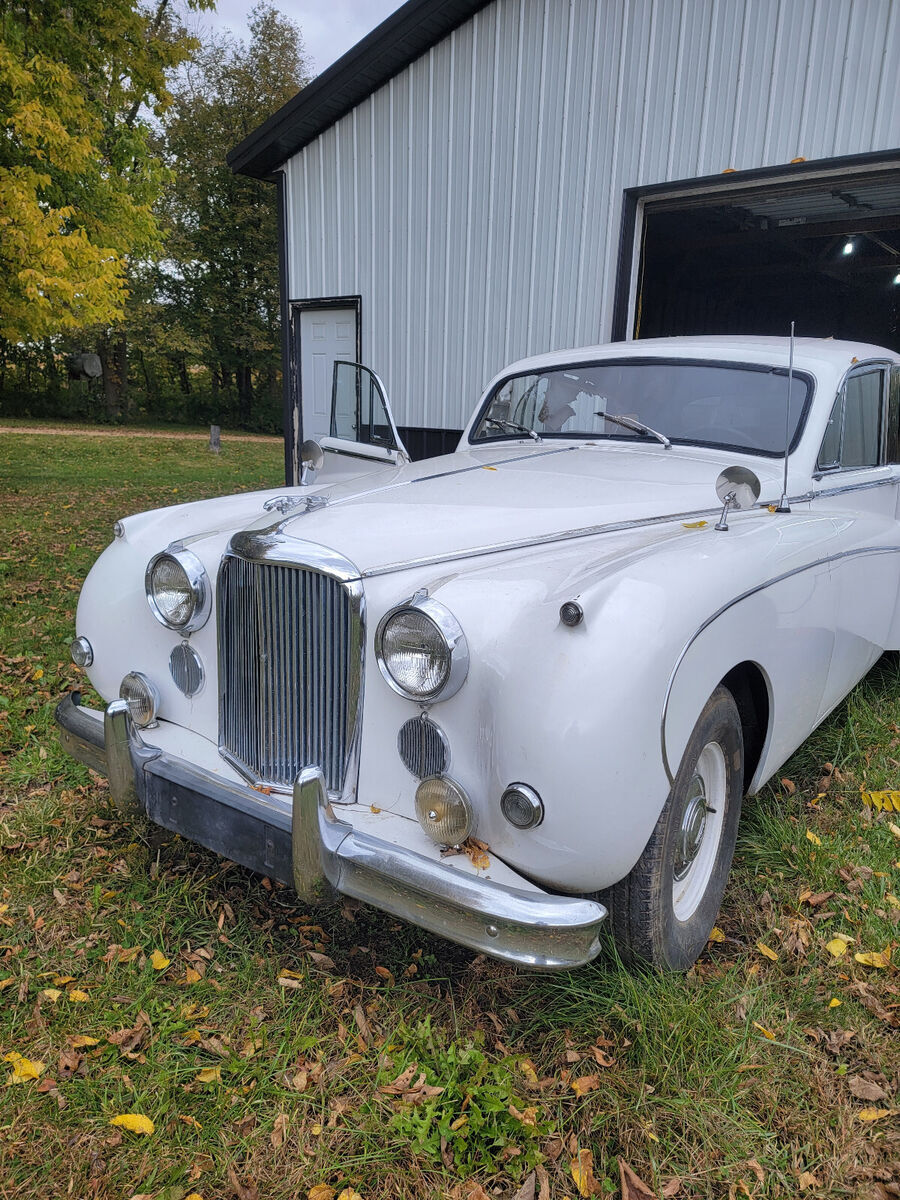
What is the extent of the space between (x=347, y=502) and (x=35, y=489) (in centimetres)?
981

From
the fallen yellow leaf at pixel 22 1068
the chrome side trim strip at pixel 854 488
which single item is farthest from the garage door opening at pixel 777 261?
the fallen yellow leaf at pixel 22 1068

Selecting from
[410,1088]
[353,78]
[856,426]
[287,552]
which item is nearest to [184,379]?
[353,78]

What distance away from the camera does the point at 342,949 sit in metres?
2.49

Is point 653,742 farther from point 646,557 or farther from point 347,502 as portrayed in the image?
point 347,502

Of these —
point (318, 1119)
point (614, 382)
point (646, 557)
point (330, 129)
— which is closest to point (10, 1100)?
point (318, 1119)

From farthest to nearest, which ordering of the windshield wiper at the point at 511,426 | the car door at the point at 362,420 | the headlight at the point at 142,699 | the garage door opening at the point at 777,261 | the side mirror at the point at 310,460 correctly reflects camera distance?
the garage door opening at the point at 777,261 → the windshield wiper at the point at 511,426 → the car door at the point at 362,420 → the side mirror at the point at 310,460 → the headlight at the point at 142,699

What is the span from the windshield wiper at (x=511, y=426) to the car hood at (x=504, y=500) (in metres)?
0.31

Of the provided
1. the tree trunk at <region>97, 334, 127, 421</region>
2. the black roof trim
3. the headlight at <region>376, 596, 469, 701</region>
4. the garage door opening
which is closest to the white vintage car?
the headlight at <region>376, 596, 469, 701</region>

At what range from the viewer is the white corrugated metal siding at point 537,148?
5.53 metres

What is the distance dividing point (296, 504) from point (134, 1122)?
5.74ft

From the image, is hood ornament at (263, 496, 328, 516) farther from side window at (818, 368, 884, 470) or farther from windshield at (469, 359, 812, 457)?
side window at (818, 368, 884, 470)

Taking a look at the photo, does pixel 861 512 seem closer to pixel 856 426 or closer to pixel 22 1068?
pixel 856 426

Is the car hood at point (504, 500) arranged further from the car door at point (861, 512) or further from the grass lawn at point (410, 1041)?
the grass lawn at point (410, 1041)

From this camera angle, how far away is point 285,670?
2242mm
